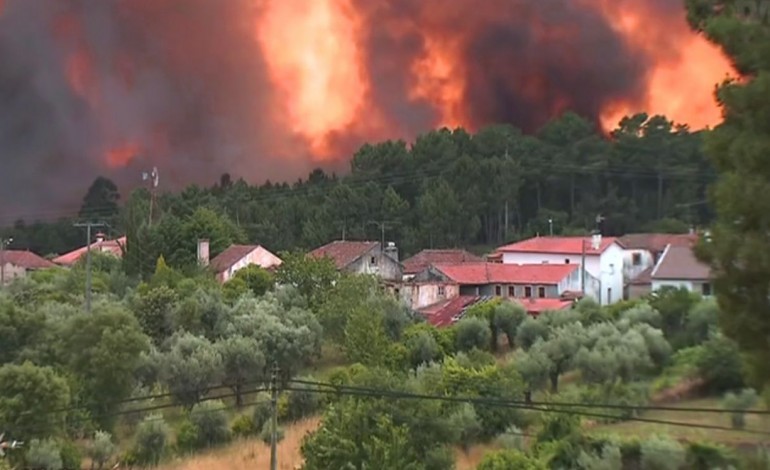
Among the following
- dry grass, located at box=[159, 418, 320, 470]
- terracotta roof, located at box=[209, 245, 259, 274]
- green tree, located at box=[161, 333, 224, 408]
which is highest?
terracotta roof, located at box=[209, 245, 259, 274]

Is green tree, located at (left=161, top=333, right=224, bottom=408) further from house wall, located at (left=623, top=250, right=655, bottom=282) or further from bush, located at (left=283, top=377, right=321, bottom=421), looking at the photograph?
house wall, located at (left=623, top=250, right=655, bottom=282)

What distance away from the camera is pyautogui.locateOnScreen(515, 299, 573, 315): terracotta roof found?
19.0 meters

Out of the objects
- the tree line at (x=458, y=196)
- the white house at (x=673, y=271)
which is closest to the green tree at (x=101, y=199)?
the tree line at (x=458, y=196)

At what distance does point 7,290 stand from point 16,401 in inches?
405

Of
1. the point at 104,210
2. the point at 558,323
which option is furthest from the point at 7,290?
the point at 104,210

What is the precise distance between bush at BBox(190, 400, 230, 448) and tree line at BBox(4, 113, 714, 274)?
328 inches

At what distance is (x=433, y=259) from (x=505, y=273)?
3223mm

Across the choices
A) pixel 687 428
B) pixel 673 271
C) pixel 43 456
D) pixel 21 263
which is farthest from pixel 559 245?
pixel 21 263

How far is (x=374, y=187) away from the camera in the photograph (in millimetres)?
32219

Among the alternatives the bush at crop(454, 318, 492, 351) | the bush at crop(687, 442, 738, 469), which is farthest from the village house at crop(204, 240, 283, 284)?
the bush at crop(687, 442, 738, 469)

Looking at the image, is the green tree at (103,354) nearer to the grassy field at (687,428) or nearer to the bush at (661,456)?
the grassy field at (687,428)

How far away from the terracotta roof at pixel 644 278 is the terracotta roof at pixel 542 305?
1.84 meters

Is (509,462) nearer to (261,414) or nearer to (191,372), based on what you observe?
(261,414)

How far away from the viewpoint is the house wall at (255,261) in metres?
24.9
